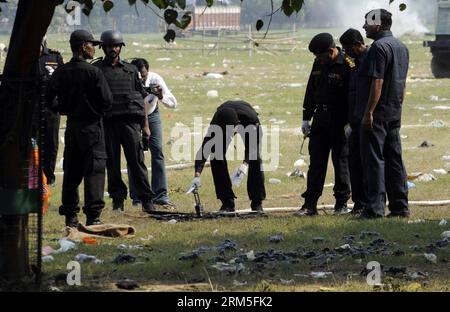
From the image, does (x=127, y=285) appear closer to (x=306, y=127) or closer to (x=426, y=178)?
(x=306, y=127)

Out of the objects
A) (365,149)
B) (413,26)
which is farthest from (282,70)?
(413,26)

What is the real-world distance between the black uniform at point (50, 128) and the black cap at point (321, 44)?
3503 millimetres

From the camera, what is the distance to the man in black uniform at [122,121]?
12.4 metres

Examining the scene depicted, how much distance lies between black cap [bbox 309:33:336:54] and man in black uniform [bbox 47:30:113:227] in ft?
7.29

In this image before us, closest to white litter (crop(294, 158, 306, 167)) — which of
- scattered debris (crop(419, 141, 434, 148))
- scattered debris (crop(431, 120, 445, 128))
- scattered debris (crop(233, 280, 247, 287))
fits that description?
scattered debris (crop(419, 141, 434, 148))

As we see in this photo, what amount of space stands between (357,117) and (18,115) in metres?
4.55

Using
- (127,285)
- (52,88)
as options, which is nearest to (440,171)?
(52,88)

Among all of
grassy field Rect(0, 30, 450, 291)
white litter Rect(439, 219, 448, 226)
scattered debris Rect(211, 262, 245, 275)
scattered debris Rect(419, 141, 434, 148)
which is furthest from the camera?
scattered debris Rect(419, 141, 434, 148)

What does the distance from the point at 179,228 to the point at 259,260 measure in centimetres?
243

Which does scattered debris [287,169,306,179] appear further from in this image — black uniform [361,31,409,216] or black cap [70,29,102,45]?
black cap [70,29,102,45]

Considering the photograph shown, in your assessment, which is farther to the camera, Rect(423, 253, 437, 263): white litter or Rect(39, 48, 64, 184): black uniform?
Rect(39, 48, 64, 184): black uniform

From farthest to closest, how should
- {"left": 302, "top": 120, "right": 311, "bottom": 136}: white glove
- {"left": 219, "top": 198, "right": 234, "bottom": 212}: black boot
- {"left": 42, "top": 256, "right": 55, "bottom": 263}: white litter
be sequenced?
{"left": 219, "top": 198, "right": 234, "bottom": 212}: black boot < {"left": 302, "top": 120, "right": 311, "bottom": 136}: white glove < {"left": 42, "top": 256, "right": 55, "bottom": 263}: white litter

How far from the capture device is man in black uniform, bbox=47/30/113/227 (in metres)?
10.9

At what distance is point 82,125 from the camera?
11.0 metres
